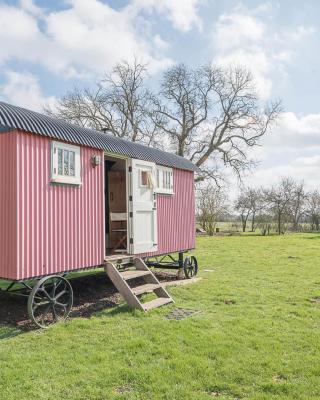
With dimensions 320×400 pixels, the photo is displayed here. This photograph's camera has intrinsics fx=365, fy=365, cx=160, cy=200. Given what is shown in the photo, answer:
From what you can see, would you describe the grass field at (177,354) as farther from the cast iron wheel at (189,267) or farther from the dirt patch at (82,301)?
the cast iron wheel at (189,267)

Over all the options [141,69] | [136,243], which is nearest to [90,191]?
[136,243]

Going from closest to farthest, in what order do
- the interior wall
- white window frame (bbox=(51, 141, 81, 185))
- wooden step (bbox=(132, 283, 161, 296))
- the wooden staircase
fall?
white window frame (bbox=(51, 141, 81, 185)) → the wooden staircase → wooden step (bbox=(132, 283, 161, 296)) → the interior wall

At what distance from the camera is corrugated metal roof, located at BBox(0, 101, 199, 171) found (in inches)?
217

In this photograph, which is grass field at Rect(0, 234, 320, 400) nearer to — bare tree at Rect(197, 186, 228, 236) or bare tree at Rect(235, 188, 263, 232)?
bare tree at Rect(197, 186, 228, 236)

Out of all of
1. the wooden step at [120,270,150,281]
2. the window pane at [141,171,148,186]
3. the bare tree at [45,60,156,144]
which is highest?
the bare tree at [45,60,156,144]

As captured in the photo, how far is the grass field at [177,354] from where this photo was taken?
357 centimetres

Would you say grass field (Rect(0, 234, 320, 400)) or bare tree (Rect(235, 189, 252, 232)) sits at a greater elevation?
bare tree (Rect(235, 189, 252, 232))

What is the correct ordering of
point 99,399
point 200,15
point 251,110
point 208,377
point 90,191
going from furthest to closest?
point 251,110
point 200,15
point 90,191
point 208,377
point 99,399

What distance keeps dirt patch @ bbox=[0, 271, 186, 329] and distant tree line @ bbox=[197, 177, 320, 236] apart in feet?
67.2

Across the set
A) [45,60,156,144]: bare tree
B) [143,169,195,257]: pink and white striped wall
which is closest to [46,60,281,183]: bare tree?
[45,60,156,144]: bare tree

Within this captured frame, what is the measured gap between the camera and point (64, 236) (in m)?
6.24

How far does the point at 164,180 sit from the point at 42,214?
4.10 m

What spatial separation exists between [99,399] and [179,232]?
688cm

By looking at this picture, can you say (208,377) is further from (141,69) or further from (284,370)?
(141,69)
